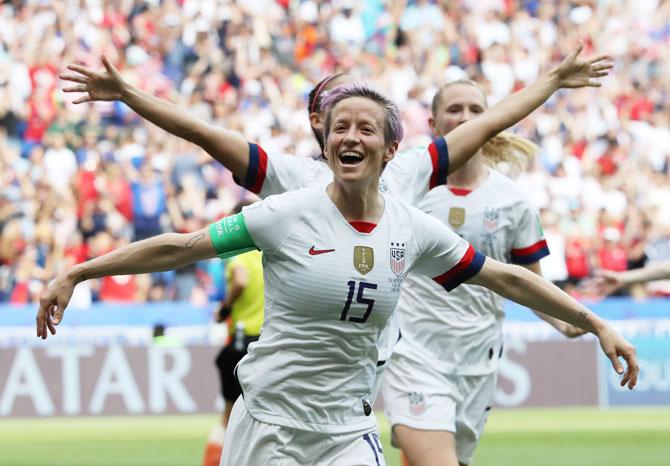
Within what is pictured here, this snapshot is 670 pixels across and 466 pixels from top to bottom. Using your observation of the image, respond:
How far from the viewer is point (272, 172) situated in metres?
6.56

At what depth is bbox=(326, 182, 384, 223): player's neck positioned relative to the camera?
5.62 metres

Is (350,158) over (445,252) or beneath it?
over

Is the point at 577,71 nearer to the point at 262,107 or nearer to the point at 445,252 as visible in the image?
the point at 445,252

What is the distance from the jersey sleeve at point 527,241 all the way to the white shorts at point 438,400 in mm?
733

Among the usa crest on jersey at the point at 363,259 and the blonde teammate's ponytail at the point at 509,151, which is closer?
the usa crest on jersey at the point at 363,259

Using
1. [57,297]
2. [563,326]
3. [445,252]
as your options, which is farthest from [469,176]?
[57,297]

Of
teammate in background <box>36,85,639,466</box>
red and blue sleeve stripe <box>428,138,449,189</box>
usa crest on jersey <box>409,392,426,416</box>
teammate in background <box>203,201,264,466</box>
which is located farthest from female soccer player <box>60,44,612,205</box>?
teammate in background <box>203,201,264,466</box>

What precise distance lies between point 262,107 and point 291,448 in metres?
18.3

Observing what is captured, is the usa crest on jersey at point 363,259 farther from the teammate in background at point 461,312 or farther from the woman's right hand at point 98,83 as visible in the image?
the teammate in background at point 461,312

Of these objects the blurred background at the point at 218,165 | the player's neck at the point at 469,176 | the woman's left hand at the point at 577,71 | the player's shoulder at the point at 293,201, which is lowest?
the blurred background at the point at 218,165

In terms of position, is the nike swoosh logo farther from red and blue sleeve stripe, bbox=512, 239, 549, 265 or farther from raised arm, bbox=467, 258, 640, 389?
red and blue sleeve stripe, bbox=512, 239, 549, 265

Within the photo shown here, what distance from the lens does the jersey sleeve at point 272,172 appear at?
6504 mm

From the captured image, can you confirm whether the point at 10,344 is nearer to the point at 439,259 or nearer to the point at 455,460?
→ the point at 455,460

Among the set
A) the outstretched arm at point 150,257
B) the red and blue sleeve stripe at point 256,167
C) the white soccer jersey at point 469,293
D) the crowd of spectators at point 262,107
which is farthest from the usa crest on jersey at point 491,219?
the crowd of spectators at point 262,107
